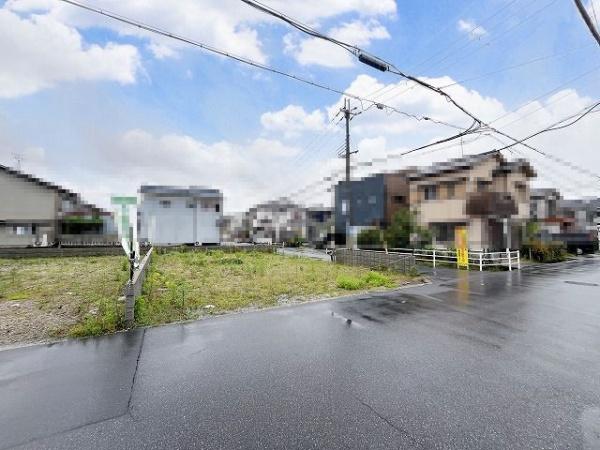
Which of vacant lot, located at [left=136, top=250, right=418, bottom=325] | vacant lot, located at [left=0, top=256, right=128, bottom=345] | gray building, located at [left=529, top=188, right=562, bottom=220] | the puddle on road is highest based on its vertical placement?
gray building, located at [left=529, top=188, right=562, bottom=220]

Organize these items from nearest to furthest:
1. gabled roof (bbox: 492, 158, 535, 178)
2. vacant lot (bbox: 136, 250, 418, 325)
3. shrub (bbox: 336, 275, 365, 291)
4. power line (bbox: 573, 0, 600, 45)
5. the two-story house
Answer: power line (bbox: 573, 0, 600, 45) < vacant lot (bbox: 136, 250, 418, 325) < shrub (bbox: 336, 275, 365, 291) < the two-story house < gabled roof (bbox: 492, 158, 535, 178)

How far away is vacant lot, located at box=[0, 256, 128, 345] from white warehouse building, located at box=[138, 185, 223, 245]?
1270 cm

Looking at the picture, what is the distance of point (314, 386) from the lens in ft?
11.0

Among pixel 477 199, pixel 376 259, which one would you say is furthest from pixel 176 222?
pixel 477 199

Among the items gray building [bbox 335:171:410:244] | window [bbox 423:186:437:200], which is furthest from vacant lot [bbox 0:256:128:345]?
gray building [bbox 335:171:410:244]

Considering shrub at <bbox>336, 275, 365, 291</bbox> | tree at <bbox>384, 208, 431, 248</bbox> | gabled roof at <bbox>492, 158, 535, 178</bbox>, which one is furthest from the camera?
gabled roof at <bbox>492, 158, 535, 178</bbox>

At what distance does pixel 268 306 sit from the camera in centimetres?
712

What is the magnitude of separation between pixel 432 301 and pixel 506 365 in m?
3.92

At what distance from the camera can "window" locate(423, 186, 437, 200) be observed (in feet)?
73.0

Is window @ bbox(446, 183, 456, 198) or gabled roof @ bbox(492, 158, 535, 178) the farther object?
window @ bbox(446, 183, 456, 198)

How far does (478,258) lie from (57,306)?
16141 millimetres

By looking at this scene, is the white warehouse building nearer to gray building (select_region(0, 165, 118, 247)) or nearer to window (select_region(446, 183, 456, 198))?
gray building (select_region(0, 165, 118, 247))

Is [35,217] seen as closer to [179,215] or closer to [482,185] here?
[179,215]

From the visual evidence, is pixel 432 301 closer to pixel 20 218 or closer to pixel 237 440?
pixel 237 440
